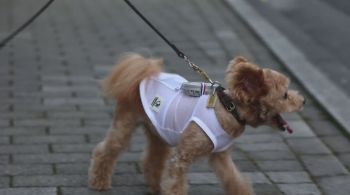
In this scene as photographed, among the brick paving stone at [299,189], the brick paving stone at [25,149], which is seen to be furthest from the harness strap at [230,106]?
the brick paving stone at [25,149]

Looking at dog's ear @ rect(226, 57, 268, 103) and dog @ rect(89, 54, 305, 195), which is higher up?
dog's ear @ rect(226, 57, 268, 103)

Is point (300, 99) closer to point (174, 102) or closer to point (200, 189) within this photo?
point (174, 102)

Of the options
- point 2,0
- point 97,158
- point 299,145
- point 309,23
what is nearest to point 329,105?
point 299,145

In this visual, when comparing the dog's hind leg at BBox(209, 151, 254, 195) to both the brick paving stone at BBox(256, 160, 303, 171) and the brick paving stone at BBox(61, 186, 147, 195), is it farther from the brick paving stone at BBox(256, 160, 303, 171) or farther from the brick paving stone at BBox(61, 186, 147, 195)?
the brick paving stone at BBox(256, 160, 303, 171)

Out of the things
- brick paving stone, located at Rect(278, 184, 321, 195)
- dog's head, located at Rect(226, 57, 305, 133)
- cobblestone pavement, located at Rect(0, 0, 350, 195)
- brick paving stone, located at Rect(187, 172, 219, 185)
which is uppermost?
dog's head, located at Rect(226, 57, 305, 133)

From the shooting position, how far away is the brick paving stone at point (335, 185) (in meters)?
5.13

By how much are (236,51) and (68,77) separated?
2413 mm

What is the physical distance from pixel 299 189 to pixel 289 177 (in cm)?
24

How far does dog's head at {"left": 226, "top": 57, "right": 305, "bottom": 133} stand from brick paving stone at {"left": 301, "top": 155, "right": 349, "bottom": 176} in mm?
1340

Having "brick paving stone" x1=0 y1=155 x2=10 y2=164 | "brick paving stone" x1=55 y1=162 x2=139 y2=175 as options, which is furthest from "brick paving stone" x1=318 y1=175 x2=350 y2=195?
"brick paving stone" x1=0 y1=155 x2=10 y2=164

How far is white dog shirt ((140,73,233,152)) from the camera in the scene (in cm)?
436

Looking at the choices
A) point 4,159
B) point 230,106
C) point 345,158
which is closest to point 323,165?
point 345,158

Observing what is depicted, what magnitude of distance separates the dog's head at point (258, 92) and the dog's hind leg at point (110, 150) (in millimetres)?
847

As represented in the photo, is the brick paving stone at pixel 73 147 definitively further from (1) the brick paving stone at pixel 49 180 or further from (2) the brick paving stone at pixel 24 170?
(1) the brick paving stone at pixel 49 180
